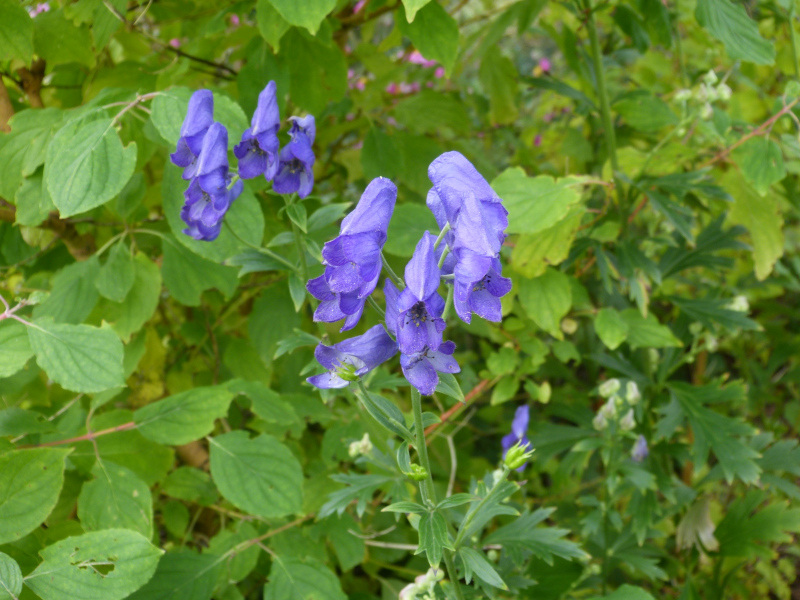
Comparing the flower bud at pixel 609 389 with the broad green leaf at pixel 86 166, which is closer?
the broad green leaf at pixel 86 166

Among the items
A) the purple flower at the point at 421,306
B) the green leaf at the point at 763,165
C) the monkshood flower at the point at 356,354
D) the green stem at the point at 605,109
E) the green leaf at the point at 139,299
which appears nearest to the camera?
the purple flower at the point at 421,306

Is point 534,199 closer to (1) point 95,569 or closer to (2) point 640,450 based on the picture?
(2) point 640,450

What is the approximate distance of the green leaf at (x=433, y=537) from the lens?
839 mm

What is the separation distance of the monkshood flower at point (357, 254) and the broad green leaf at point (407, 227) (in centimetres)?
64

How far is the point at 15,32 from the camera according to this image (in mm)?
1220

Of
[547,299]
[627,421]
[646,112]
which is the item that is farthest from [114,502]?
[646,112]

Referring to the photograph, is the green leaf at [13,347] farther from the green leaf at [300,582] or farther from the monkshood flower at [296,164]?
the green leaf at [300,582]

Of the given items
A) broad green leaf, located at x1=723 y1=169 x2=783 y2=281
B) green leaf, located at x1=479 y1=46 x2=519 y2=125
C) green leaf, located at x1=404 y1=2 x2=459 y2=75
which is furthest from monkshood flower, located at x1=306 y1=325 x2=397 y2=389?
green leaf, located at x1=479 y1=46 x2=519 y2=125

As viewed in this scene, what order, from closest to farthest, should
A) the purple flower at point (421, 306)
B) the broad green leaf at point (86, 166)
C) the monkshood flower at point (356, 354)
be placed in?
the purple flower at point (421, 306) → the monkshood flower at point (356, 354) → the broad green leaf at point (86, 166)

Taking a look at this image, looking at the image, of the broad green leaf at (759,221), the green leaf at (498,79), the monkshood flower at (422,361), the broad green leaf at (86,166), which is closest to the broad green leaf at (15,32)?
the broad green leaf at (86,166)

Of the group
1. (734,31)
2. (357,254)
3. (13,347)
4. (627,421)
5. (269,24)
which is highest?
(269,24)

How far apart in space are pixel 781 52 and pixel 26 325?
233 cm

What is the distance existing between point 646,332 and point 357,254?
46.1 inches

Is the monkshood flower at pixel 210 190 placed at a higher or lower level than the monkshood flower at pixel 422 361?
higher
